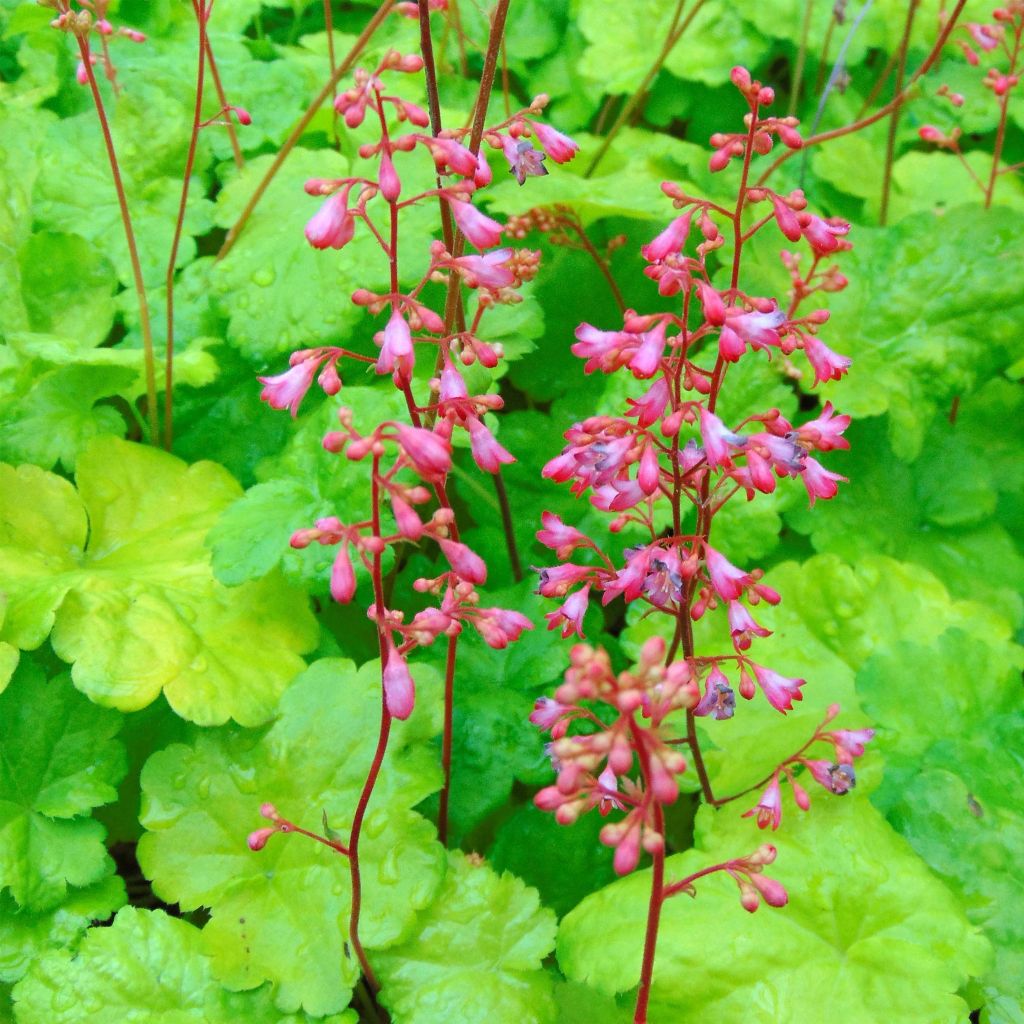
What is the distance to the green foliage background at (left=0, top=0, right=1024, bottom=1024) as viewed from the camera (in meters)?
1.61

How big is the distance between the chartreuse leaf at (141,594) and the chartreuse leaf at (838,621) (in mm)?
765

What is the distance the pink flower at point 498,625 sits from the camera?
1.20 meters

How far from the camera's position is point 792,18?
3.26 metres

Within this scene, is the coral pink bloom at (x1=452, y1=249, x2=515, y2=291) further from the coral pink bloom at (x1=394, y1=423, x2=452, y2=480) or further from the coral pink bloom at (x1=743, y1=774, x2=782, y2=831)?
the coral pink bloom at (x1=743, y1=774, x2=782, y2=831)

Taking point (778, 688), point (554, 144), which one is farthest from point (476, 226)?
point (778, 688)

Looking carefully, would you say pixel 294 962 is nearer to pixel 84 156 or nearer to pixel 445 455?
pixel 445 455

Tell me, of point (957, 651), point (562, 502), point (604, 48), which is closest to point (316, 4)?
point (604, 48)

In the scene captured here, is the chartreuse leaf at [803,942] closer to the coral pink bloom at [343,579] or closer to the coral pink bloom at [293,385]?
the coral pink bloom at [343,579]

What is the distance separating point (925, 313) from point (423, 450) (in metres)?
1.87

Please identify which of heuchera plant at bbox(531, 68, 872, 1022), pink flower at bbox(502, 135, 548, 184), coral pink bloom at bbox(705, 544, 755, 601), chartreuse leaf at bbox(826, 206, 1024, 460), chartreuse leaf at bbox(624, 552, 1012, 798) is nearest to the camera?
heuchera plant at bbox(531, 68, 872, 1022)

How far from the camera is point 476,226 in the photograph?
126cm

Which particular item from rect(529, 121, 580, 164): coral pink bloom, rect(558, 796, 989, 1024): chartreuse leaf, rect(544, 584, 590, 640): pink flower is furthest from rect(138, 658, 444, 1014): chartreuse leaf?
rect(529, 121, 580, 164): coral pink bloom

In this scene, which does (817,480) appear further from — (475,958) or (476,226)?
(475,958)

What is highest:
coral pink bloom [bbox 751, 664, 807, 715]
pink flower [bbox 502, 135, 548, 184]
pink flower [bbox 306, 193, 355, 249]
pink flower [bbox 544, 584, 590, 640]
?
pink flower [bbox 502, 135, 548, 184]
